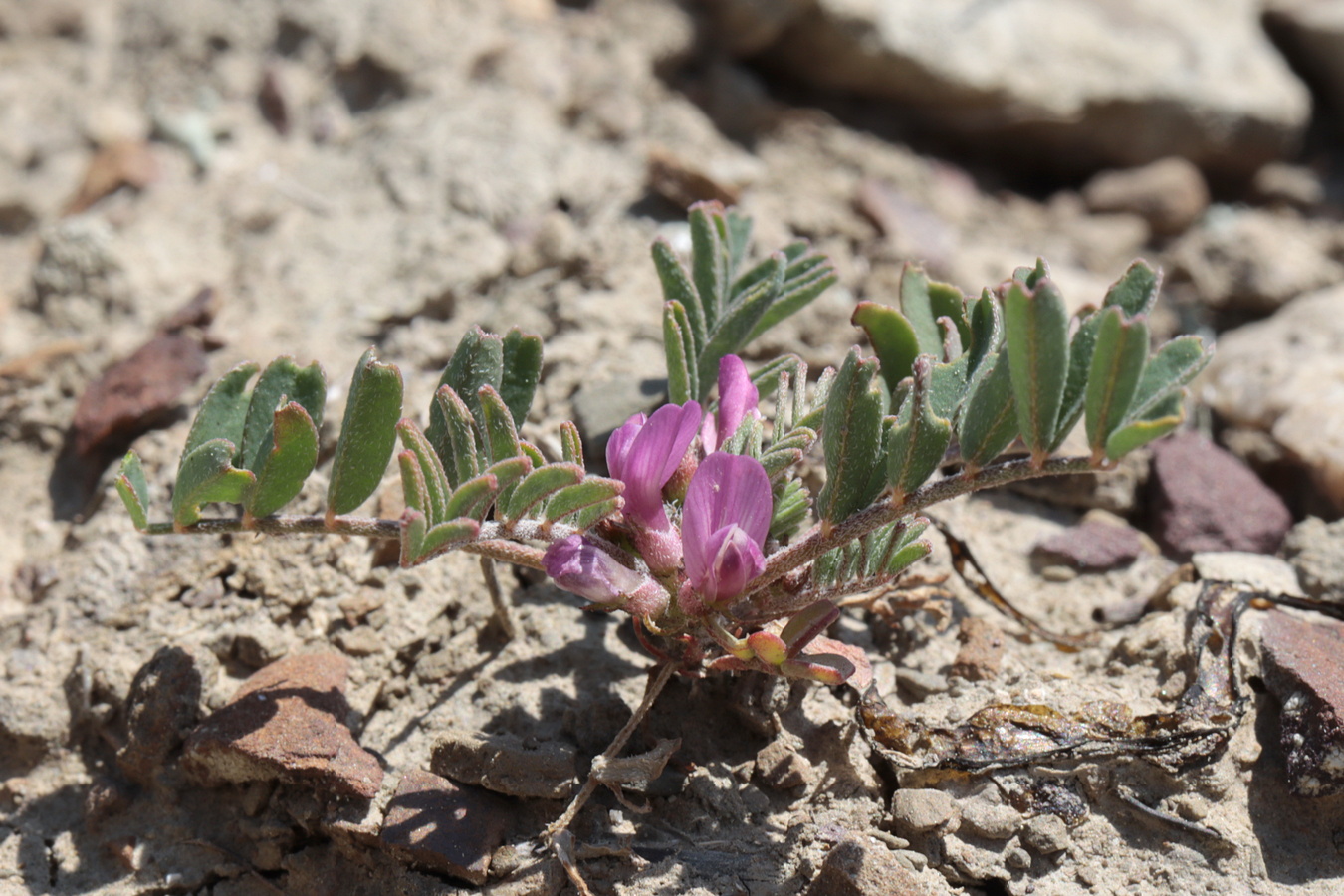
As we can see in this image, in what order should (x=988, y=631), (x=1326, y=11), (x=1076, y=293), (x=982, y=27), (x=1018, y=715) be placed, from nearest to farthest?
(x=1018, y=715)
(x=988, y=631)
(x=1076, y=293)
(x=982, y=27)
(x=1326, y=11)

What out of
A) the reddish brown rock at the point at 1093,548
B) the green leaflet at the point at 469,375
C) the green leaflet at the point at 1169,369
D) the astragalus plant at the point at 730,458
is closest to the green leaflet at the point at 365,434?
the astragalus plant at the point at 730,458

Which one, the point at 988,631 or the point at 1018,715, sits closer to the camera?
the point at 1018,715

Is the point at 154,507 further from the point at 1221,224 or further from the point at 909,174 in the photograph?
the point at 1221,224

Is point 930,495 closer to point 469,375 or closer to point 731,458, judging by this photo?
point 731,458

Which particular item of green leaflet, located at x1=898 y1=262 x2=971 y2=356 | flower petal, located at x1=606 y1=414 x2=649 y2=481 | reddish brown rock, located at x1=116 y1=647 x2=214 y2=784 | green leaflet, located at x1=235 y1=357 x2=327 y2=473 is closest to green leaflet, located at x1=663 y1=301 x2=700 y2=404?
flower petal, located at x1=606 y1=414 x2=649 y2=481

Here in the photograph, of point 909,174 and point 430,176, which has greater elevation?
point 430,176

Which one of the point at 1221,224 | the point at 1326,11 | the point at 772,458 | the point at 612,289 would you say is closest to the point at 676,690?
the point at 772,458

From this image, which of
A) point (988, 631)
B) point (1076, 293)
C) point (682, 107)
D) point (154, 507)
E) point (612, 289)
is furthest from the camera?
point (682, 107)

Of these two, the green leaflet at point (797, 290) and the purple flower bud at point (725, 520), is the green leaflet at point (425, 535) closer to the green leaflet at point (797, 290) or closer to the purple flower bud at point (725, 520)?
the purple flower bud at point (725, 520)
